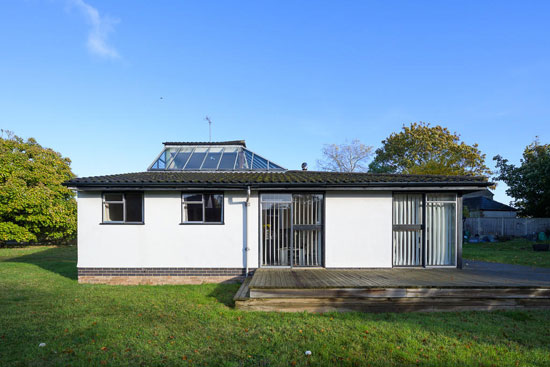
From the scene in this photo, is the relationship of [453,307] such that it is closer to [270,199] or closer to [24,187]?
[270,199]

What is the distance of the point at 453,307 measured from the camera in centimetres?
611

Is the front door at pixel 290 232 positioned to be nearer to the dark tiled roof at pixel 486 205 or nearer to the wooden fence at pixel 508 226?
the wooden fence at pixel 508 226

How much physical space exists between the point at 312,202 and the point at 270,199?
124cm

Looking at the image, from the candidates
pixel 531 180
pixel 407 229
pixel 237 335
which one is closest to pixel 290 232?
pixel 407 229

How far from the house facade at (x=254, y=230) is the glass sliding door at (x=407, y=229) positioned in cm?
3

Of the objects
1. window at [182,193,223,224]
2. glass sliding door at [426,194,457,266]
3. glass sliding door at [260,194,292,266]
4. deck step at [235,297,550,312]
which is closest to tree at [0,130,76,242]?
window at [182,193,223,224]

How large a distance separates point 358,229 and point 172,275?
18.2 feet

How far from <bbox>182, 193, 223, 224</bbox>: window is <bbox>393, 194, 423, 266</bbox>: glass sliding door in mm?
5163

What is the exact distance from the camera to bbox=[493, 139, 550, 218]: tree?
23406 mm

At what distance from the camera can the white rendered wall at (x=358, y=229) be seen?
8.34 meters

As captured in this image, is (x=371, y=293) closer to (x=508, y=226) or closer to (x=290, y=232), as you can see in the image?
(x=290, y=232)

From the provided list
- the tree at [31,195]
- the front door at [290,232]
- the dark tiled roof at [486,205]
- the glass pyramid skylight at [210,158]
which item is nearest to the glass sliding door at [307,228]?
the front door at [290,232]

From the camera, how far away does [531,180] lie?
24031 mm

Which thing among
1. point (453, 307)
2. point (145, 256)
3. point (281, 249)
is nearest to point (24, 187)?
point (145, 256)
